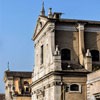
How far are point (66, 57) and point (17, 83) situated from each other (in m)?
32.5

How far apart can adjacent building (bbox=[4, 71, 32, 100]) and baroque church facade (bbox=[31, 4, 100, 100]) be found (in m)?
25.3

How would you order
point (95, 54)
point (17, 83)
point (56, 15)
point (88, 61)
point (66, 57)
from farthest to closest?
point (17, 83)
point (95, 54)
point (66, 57)
point (56, 15)
point (88, 61)

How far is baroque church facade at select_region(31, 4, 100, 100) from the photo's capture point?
150ft

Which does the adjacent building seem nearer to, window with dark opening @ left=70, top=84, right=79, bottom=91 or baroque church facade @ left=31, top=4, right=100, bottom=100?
baroque church facade @ left=31, top=4, right=100, bottom=100

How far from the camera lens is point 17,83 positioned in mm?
79875

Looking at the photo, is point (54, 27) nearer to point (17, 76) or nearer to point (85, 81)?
point (85, 81)

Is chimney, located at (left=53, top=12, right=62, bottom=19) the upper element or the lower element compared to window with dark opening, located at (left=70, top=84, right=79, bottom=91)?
upper

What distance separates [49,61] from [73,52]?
2.78m

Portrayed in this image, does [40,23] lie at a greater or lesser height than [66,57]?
greater

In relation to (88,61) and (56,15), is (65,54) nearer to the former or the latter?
(88,61)

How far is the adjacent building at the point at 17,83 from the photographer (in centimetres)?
7810

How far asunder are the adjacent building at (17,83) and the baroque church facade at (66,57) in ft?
83.0

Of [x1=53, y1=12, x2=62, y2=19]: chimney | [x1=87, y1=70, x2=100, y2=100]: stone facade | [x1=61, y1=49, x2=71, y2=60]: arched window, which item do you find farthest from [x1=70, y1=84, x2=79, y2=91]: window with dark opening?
[x1=53, y1=12, x2=62, y2=19]: chimney

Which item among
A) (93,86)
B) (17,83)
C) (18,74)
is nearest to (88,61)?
(93,86)
